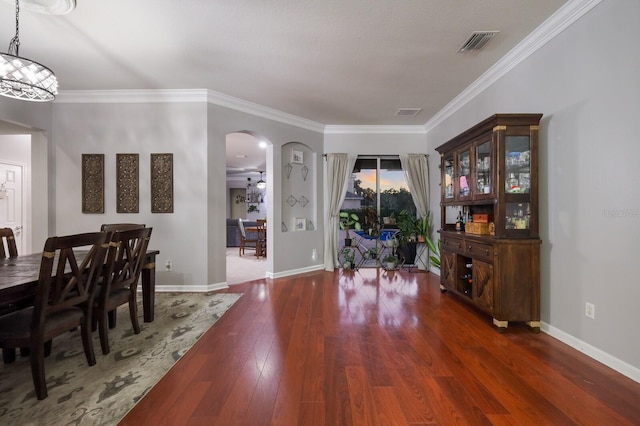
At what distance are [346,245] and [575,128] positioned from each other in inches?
150

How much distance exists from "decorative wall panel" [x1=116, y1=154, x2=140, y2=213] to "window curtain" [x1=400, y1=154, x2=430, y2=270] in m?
4.56

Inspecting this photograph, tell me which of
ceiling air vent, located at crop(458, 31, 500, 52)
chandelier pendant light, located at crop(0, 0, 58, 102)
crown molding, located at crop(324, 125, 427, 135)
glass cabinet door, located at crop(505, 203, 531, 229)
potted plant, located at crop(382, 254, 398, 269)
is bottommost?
potted plant, located at crop(382, 254, 398, 269)

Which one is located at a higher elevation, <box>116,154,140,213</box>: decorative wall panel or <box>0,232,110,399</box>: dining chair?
<box>116,154,140,213</box>: decorative wall panel

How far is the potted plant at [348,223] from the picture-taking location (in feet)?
18.1

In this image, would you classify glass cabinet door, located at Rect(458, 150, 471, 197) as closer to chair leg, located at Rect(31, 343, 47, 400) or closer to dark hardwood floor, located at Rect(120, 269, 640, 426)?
dark hardwood floor, located at Rect(120, 269, 640, 426)

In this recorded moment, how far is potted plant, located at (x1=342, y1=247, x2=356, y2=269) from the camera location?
5.44m

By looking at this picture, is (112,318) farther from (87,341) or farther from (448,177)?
(448,177)

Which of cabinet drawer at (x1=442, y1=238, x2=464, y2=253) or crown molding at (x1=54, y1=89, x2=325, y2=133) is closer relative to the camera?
cabinet drawer at (x1=442, y1=238, x2=464, y2=253)

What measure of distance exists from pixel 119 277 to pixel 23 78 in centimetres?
167

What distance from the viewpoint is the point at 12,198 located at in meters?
5.40

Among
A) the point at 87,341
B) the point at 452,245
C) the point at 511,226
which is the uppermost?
the point at 511,226

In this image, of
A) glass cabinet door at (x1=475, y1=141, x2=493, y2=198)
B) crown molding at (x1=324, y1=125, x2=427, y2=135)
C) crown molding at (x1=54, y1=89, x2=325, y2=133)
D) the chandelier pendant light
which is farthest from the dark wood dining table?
crown molding at (x1=324, y1=125, x2=427, y2=135)

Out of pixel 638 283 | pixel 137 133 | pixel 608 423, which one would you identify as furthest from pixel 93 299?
pixel 638 283

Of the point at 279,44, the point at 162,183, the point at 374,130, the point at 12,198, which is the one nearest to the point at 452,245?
the point at 374,130
